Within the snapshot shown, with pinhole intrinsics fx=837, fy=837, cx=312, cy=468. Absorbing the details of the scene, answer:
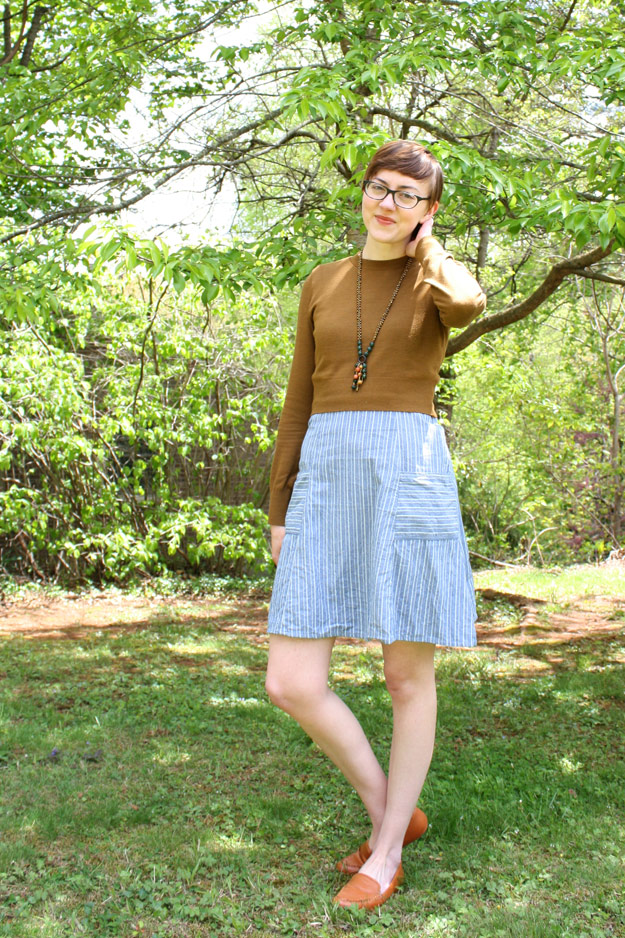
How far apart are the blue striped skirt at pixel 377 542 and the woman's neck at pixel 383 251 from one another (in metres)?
0.41

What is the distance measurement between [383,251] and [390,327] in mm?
219

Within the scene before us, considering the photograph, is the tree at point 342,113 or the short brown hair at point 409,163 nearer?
the short brown hair at point 409,163

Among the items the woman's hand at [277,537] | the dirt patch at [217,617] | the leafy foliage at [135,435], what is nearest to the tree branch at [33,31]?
the leafy foliage at [135,435]

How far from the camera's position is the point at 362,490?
200cm

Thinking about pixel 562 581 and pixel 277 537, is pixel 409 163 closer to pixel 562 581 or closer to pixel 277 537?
pixel 277 537

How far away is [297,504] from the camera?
208 centimetres

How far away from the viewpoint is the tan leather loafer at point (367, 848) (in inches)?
85.2

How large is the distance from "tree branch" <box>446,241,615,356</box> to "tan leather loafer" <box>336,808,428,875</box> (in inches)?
90.4

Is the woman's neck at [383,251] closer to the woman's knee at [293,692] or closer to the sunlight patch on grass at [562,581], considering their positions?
the woman's knee at [293,692]

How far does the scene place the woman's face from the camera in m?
2.02

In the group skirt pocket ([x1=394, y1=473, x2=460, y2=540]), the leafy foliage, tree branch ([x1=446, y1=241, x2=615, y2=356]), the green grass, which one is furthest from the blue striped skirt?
the leafy foliage

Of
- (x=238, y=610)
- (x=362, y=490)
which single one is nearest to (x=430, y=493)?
(x=362, y=490)

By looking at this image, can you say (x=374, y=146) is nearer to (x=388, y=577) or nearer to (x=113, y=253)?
(x=113, y=253)

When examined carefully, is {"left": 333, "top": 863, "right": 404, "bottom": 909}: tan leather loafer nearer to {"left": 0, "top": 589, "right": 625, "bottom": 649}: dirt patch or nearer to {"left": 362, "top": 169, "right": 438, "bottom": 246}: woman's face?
{"left": 362, "top": 169, "right": 438, "bottom": 246}: woman's face
